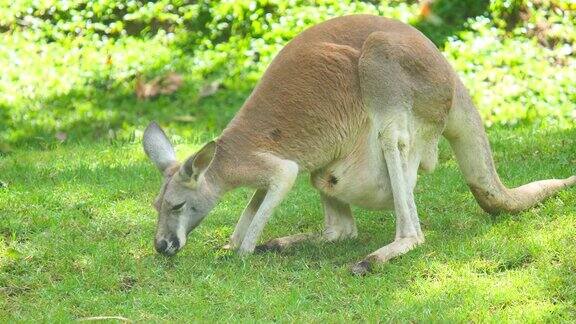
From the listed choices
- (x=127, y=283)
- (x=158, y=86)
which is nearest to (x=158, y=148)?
(x=127, y=283)

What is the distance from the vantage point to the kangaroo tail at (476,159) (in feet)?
22.2

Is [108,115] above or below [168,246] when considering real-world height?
below

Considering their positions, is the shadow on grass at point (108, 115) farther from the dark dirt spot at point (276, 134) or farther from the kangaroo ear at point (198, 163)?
the kangaroo ear at point (198, 163)

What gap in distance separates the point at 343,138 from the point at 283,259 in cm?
89

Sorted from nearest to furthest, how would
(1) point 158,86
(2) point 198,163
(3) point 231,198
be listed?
(2) point 198,163 → (3) point 231,198 → (1) point 158,86

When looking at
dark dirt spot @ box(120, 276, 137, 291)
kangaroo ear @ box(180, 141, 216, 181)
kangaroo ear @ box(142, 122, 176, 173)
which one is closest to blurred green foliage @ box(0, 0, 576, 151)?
kangaroo ear @ box(142, 122, 176, 173)

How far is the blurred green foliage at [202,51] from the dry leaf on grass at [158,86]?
0.34ft

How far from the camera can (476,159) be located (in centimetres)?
681

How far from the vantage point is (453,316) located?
5379mm

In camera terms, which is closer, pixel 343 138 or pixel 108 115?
pixel 343 138

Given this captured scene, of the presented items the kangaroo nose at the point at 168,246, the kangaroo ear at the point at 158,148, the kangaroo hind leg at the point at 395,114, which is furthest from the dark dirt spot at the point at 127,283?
the kangaroo hind leg at the point at 395,114

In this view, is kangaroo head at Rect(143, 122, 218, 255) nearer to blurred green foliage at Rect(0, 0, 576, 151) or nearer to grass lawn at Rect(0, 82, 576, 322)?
grass lawn at Rect(0, 82, 576, 322)

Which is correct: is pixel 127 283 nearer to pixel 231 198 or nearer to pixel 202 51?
pixel 231 198

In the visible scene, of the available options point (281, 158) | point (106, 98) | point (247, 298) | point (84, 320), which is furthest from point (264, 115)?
point (106, 98)
